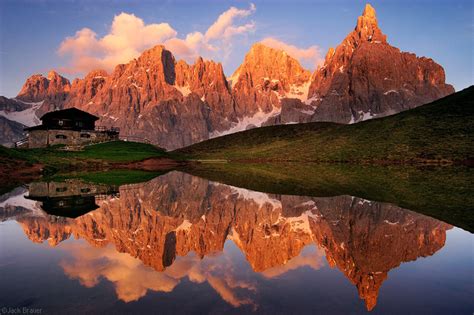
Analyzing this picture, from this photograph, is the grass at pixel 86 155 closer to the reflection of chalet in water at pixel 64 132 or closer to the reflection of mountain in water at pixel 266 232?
the reflection of chalet in water at pixel 64 132

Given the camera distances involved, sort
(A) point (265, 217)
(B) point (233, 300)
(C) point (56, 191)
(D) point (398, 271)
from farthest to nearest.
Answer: (C) point (56, 191) → (A) point (265, 217) → (D) point (398, 271) → (B) point (233, 300)

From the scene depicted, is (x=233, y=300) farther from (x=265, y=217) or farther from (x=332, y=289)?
(x=265, y=217)

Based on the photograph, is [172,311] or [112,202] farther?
[112,202]

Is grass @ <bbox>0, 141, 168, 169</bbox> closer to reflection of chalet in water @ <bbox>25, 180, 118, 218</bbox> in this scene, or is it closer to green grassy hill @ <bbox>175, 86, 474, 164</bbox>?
reflection of chalet in water @ <bbox>25, 180, 118, 218</bbox>

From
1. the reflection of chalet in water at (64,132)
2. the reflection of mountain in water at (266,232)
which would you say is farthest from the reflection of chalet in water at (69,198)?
the reflection of chalet in water at (64,132)

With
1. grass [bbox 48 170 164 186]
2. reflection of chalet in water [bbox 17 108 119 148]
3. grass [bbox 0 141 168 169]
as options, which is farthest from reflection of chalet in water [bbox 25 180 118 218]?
reflection of chalet in water [bbox 17 108 119 148]

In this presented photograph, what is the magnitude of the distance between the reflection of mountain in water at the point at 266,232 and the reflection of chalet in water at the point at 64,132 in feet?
308

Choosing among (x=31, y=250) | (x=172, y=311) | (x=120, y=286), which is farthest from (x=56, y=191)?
(x=172, y=311)

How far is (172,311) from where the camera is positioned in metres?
8.76

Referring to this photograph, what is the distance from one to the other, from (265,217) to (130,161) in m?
70.3

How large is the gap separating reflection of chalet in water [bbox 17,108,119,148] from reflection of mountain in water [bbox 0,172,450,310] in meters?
93.8

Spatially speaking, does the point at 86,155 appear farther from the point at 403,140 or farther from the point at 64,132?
the point at 403,140

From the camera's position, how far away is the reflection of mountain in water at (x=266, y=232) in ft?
42.0

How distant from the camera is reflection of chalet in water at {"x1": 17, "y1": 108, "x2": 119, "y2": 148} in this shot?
108250mm
